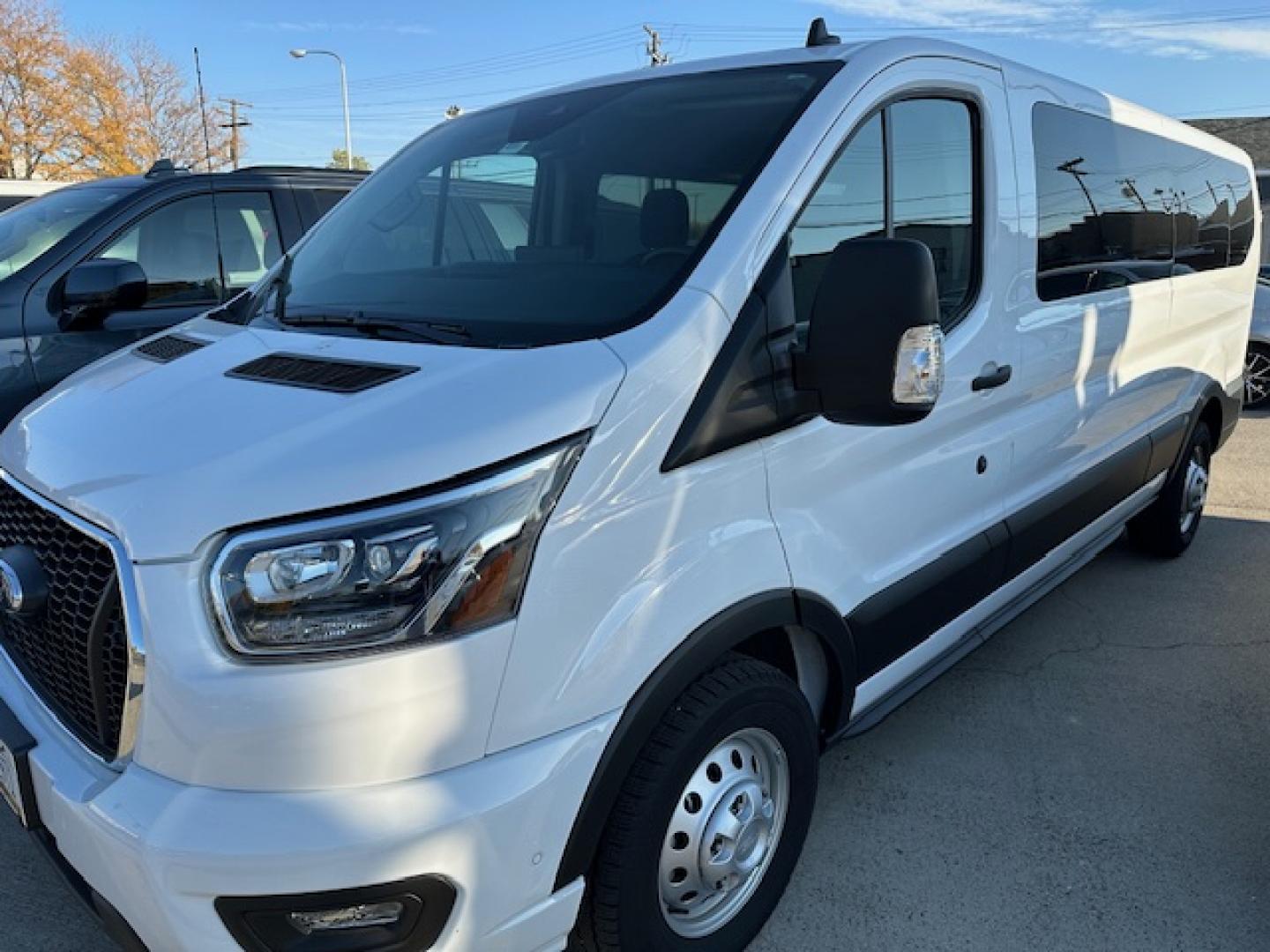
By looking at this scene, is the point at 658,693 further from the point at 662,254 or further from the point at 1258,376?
the point at 1258,376

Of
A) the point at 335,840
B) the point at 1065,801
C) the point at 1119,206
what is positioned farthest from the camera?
the point at 1119,206

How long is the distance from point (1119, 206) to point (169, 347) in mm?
3301

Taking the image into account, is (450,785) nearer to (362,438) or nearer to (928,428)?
(362,438)

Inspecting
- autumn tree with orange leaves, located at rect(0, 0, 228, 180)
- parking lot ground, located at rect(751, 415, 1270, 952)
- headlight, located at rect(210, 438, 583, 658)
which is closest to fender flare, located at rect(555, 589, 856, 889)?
headlight, located at rect(210, 438, 583, 658)

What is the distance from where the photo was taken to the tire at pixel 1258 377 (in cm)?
933

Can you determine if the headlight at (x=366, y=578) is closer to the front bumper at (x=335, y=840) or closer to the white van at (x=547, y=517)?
the white van at (x=547, y=517)

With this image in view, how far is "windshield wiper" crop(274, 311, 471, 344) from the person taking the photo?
80.4 inches

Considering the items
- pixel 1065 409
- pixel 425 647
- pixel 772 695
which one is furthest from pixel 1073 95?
Result: pixel 425 647

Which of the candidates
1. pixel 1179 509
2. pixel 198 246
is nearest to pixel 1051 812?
pixel 1179 509

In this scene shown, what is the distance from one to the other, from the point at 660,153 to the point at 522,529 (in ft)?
3.96

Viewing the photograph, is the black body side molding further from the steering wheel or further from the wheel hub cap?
the wheel hub cap

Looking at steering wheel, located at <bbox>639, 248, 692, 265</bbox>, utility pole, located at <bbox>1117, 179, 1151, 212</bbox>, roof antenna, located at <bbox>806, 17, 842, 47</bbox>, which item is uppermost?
roof antenna, located at <bbox>806, 17, 842, 47</bbox>

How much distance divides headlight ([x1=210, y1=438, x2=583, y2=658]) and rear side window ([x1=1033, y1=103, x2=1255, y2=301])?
2.21m

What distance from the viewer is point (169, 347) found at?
2434 mm
